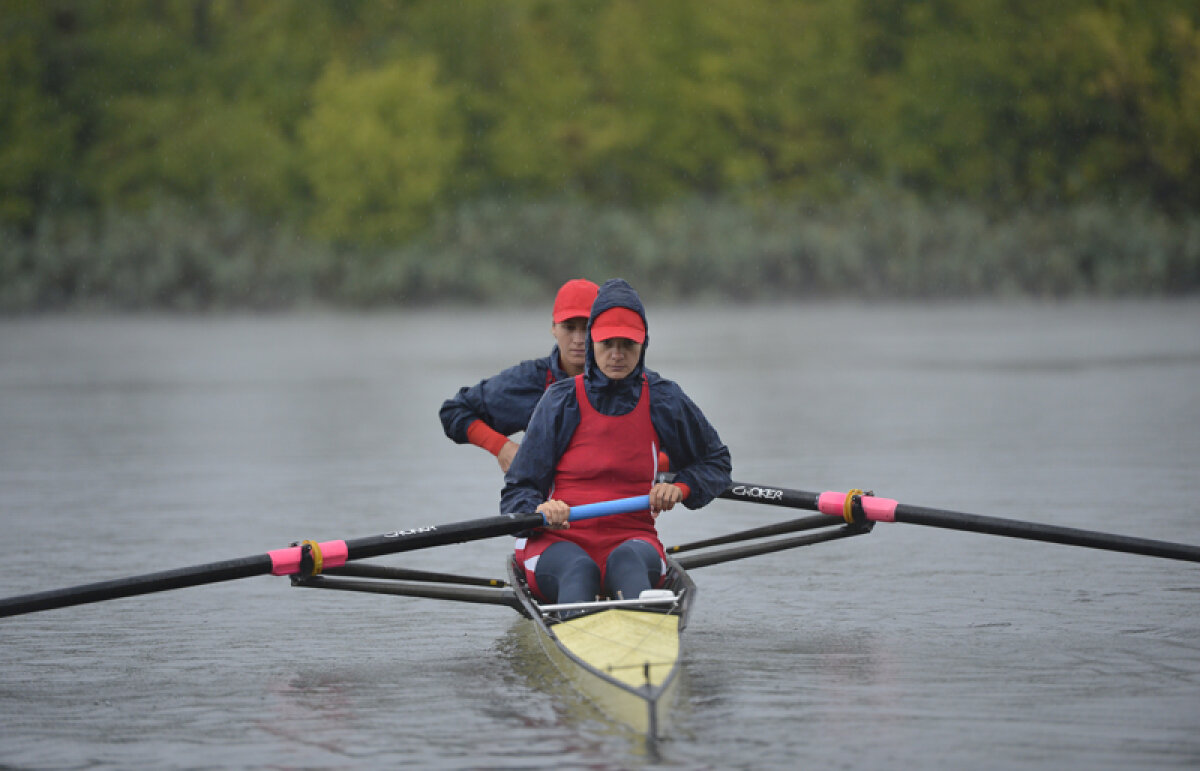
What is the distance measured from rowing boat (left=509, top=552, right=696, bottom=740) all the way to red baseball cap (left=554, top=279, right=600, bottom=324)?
146cm

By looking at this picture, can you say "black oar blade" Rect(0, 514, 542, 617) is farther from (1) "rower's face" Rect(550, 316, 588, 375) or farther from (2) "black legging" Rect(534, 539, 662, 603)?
(1) "rower's face" Rect(550, 316, 588, 375)

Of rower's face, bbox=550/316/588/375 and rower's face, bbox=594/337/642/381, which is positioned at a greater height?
rower's face, bbox=550/316/588/375

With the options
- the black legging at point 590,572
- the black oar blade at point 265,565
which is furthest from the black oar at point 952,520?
the black oar blade at point 265,565

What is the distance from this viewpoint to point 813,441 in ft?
49.1

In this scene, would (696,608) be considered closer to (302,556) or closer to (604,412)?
(604,412)

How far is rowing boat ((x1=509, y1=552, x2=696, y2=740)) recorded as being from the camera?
5.80 m

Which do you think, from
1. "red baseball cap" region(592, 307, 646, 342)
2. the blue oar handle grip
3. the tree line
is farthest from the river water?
the tree line

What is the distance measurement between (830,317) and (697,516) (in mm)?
28673

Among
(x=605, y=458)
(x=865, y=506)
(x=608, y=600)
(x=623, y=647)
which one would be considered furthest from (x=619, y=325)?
(x=865, y=506)

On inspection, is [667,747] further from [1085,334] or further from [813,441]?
[1085,334]

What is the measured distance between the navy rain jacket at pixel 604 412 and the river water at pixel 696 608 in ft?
2.30

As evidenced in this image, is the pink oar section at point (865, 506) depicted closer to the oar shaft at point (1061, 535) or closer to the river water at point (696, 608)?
the oar shaft at point (1061, 535)

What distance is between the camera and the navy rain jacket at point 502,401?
8438 mm

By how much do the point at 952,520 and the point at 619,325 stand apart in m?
1.75
